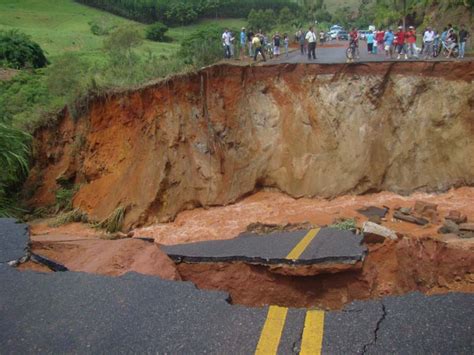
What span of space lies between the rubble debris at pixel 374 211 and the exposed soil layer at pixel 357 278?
599cm

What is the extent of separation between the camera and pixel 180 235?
13.3 meters

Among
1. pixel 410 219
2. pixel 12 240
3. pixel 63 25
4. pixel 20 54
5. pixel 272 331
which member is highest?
pixel 63 25

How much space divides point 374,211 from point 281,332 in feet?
32.1

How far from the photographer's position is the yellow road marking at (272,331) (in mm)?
3336

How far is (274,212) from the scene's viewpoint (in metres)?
14.0

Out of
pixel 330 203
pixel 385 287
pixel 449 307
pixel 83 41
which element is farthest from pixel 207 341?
pixel 83 41

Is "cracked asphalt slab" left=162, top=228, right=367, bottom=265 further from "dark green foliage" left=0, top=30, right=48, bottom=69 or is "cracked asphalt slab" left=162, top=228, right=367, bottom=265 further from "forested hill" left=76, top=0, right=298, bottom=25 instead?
"forested hill" left=76, top=0, right=298, bottom=25

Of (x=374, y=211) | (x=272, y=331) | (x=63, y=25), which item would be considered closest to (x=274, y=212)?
(x=374, y=211)

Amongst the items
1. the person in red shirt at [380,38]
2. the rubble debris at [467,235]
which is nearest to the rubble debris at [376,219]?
the rubble debris at [467,235]

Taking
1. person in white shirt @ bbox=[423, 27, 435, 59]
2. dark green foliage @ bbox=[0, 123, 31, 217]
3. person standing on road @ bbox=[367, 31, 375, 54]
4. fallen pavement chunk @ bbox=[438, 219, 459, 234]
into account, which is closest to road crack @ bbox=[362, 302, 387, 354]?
fallen pavement chunk @ bbox=[438, 219, 459, 234]

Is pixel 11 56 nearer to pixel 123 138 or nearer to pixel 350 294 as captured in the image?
pixel 123 138

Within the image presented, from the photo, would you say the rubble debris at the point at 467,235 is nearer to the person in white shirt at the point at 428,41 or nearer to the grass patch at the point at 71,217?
the person in white shirt at the point at 428,41

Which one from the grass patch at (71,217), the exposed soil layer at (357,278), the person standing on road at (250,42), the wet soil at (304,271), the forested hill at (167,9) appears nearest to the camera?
the wet soil at (304,271)

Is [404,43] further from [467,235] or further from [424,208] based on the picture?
[467,235]
